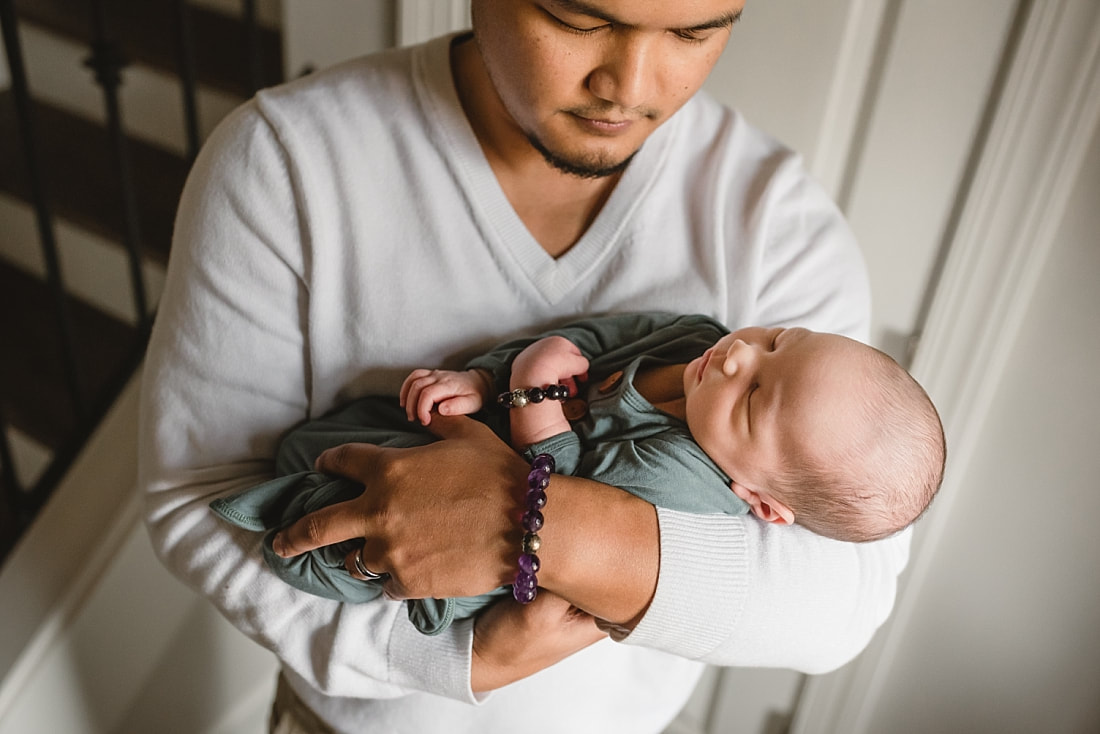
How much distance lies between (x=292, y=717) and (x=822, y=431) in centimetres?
86

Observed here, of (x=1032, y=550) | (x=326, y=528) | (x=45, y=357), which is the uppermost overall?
(x=326, y=528)

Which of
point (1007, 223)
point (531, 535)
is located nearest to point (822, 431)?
point (531, 535)

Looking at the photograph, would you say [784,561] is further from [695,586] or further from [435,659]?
[435,659]

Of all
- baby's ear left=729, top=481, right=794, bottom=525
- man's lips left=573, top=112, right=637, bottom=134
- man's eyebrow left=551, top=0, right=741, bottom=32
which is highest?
man's eyebrow left=551, top=0, right=741, bottom=32

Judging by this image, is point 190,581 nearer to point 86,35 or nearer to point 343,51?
point 343,51

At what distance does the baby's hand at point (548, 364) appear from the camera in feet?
3.00

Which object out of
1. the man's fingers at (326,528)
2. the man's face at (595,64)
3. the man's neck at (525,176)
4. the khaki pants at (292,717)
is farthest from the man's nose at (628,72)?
the khaki pants at (292,717)

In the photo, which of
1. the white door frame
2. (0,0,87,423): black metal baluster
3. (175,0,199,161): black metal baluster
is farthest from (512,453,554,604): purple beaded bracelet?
(175,0,199,161): black metal baluster

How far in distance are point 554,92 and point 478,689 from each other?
0.67 m

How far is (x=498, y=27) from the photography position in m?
0.92

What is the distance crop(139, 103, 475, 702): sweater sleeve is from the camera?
Answer: 0.96 meters

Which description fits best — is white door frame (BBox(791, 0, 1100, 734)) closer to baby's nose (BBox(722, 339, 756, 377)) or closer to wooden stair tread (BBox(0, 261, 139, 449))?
baby's nose (BBox(722, 339, 756, 377))

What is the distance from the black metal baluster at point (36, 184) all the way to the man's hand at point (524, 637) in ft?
3.74

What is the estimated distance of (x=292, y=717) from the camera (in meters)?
1.23
